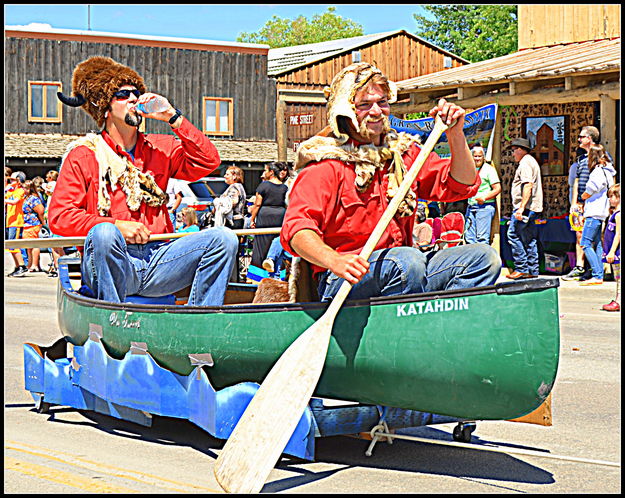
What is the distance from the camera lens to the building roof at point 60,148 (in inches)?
1324

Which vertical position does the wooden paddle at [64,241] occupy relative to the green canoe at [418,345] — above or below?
above

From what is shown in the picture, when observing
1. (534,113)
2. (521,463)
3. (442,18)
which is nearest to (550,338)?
(521,463)

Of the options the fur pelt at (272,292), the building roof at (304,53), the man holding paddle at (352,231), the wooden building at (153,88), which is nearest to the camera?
the man holding paddle at (352,231)

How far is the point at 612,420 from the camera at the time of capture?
19.4ft

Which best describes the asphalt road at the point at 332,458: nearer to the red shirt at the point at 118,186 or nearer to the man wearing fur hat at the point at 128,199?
the man wearing fur hat at the point at 128,199

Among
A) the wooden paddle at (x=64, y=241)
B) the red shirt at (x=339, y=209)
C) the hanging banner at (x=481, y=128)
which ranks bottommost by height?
the wooden paddle at (x=64, y=241)

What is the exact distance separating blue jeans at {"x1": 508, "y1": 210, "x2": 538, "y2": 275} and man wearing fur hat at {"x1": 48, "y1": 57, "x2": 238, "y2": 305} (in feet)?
28.5

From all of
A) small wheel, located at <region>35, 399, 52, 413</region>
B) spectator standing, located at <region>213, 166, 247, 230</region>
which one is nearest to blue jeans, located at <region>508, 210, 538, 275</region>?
spectator standing, located at <region>213, 166, 247, 230</region>

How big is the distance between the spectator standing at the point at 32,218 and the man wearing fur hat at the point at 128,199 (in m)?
12.6

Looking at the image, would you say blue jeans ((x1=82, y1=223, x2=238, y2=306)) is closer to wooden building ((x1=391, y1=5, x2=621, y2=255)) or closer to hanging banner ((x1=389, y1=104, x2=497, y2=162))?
hanging banner ((x1=389, y1=104, x2=497, y2=162))

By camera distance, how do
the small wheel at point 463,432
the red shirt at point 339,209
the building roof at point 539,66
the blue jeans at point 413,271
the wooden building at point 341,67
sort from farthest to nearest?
1. the wooden building at point 341,67
2. the building roof at point 539,66
3. the small wheel at point 463,432
4. the red shirt at point 339,209
5. the blue jeans at point 413,271

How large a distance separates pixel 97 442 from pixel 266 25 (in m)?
86.0

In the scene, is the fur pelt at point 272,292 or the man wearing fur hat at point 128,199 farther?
the fur pelt at point 272,292

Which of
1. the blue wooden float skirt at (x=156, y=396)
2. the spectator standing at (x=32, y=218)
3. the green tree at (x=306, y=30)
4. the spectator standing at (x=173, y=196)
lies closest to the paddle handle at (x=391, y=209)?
the blue wooden float skirt at (x=156, y=396)
